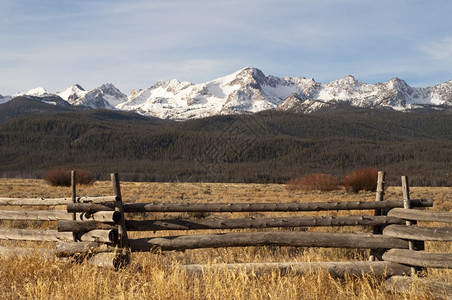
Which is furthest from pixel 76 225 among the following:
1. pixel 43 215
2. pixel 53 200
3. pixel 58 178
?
pixel 58 178

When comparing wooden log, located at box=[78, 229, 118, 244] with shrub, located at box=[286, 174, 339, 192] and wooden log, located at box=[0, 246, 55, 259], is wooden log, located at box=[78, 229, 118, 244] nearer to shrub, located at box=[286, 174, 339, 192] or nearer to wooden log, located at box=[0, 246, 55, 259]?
wooden log, located at box=[0, 246, 55, 259]

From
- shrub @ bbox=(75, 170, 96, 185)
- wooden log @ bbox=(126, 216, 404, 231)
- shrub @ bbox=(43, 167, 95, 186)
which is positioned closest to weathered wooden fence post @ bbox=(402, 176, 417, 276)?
wooden log @ bbox=(126, 216, 404, 231)

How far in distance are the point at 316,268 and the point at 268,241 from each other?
97 centimetres

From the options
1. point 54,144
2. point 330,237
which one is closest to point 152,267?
point 330,237

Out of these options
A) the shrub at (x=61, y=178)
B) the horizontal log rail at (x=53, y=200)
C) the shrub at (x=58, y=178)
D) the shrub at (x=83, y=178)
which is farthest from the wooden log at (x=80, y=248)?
the shrub at (x=58, y=178)

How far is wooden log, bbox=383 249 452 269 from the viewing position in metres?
7.04

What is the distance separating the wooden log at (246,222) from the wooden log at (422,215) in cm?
23

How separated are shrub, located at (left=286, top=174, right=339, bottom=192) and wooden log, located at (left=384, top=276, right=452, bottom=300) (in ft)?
141

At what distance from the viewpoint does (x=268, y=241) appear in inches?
317

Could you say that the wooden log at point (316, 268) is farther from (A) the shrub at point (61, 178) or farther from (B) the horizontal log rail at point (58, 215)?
(A) the shrub at point (61, 178)

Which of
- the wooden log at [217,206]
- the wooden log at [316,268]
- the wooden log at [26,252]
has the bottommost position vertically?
the wooden log at [316,268]

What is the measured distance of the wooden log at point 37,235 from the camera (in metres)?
8.79

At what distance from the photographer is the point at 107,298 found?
583cm

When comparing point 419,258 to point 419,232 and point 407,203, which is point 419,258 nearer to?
point 419,232
